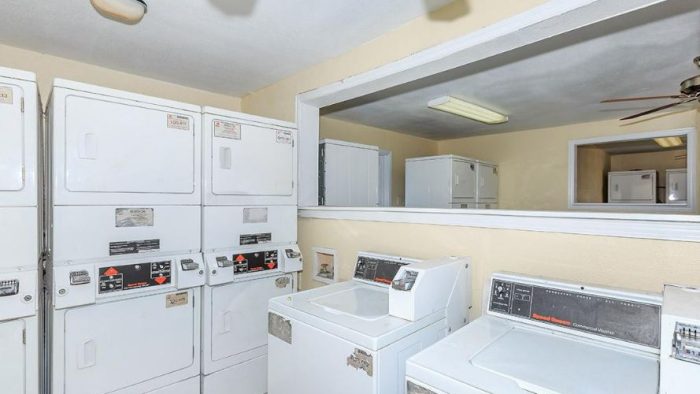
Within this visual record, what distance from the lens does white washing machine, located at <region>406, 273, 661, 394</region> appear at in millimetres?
1056

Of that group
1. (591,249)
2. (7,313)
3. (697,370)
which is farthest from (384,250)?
(7,313)

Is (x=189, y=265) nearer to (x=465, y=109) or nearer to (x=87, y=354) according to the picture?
(x=87, y=354)

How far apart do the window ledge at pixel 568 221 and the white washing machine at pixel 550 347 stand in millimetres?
253

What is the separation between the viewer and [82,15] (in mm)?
2092

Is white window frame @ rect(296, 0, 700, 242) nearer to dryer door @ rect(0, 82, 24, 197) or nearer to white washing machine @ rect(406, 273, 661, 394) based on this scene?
white washing machine @ rect(406, 273, 661, 394)

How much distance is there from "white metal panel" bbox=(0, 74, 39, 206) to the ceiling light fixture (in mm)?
499

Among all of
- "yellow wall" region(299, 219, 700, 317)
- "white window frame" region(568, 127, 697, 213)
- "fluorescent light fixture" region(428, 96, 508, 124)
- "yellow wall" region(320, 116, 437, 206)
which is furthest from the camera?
"yellow wall" region(320, 116, 437, 206)

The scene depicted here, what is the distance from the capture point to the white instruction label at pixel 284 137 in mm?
2574

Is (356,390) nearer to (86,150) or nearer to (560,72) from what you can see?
(86,150)

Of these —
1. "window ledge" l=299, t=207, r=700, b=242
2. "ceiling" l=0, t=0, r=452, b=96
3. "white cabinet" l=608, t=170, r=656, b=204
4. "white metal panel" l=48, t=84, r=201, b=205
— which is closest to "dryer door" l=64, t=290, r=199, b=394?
"white metal panel" l=48, t=84, r=201, b=205

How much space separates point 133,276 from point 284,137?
1299 millimetres

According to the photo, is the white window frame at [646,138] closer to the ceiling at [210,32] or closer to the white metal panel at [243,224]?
the ceiling at [210,32]

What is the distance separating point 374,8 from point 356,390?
6.17 feet

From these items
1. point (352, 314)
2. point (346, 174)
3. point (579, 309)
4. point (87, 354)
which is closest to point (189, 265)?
point (87, 354)
